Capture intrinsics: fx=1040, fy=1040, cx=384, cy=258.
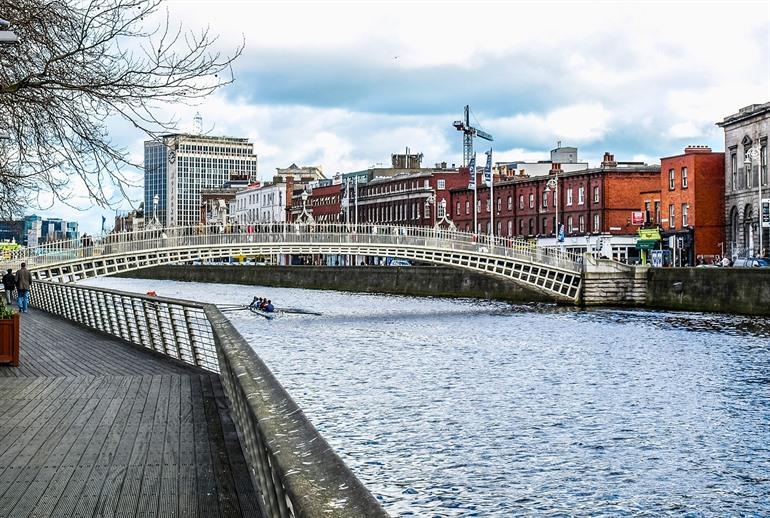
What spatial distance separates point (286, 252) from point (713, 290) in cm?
2183

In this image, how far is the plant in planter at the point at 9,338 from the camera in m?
14.9

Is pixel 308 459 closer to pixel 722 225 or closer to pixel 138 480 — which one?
pixel 138 480

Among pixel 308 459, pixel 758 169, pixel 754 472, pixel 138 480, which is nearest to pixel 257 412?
pixel 308 459

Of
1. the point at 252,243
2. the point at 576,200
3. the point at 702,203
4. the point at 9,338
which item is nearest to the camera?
the point at 9,338

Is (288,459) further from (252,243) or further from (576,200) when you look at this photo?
(576,200)

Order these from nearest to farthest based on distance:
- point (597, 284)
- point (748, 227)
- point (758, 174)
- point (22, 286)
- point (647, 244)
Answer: point (22, 286) < point (758, 174) < point (597, 284) < point (748, 227) < point (647, 244)

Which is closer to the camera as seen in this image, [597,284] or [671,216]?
[597,284]

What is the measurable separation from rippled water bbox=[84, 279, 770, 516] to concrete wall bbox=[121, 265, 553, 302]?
83.1 ft

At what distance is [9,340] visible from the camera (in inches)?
595

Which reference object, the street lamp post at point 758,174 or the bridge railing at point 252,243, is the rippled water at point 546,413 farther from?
the street lamp post at point 758,174

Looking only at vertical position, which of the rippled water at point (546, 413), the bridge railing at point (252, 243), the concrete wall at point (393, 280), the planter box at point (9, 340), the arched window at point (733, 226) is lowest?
the rippled water at point (546, 413)

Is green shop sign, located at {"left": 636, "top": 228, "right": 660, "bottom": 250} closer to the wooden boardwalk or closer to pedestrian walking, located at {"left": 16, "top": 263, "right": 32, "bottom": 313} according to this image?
pedestrian walking, located at {"left": 16, "top": 263, "right": 32, "bottom": 313}

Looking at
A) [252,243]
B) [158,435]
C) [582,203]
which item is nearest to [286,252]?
[252,243]

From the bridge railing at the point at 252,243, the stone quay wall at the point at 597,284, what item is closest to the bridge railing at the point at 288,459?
the stone quay wall at the point at 597,284
